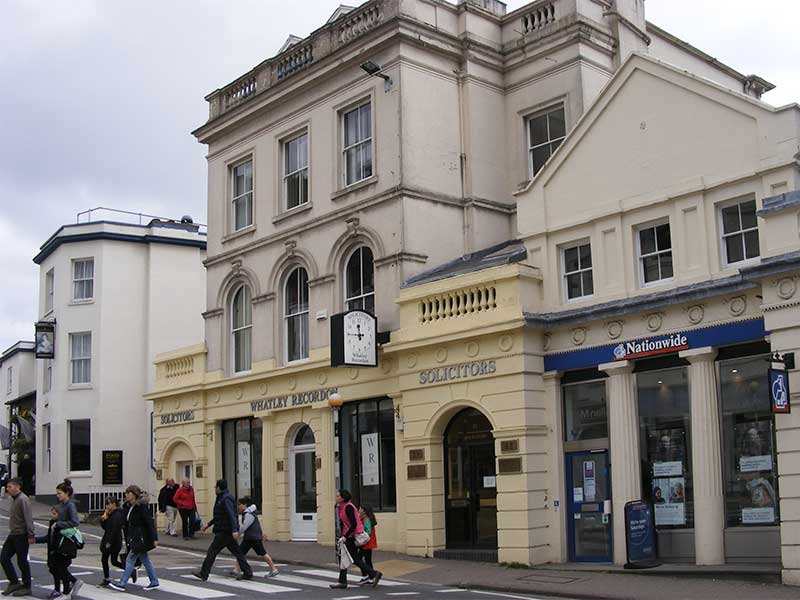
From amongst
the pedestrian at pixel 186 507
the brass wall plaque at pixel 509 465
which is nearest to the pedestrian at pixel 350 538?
the brass wall plaque at pixel 509 465

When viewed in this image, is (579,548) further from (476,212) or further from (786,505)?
(476,212)

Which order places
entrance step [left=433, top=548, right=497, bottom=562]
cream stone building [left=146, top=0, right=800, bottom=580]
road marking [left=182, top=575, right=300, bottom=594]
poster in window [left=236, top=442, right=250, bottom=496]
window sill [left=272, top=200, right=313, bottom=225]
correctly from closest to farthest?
1. road marking [left=182, top=575, right=300, bottom=594]
2. cream stone building [left=146, top=0, right=800, bottom=580]
3. entrance step [left=433, top=548, right=497, bottom=562]
4. window sill [left=272, top=200, right=313, bottom=225]
5. poster in window [left=236, top=442, right=250, bottom=496]

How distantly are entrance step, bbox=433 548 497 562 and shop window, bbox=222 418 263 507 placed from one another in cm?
756

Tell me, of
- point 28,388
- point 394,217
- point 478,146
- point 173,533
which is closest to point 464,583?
point 394,217

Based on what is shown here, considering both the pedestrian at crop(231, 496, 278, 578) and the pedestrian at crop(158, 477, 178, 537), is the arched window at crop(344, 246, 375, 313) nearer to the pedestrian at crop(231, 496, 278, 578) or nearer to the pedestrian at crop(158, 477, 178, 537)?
the pedestrian at crop(231, 496, 278, 578)

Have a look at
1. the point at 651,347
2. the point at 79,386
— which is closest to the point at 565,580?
the point at 651,347

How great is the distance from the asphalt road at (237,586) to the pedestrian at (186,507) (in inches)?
240

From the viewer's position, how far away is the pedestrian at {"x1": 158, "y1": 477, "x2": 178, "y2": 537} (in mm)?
28984

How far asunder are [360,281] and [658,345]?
874cm

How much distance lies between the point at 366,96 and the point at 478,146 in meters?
2.97

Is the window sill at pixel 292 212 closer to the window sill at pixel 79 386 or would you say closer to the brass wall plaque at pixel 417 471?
the brass wall plaque at pixel 417 471

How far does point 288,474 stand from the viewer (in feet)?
89.0

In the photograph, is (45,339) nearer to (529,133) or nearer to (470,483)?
(529,133)

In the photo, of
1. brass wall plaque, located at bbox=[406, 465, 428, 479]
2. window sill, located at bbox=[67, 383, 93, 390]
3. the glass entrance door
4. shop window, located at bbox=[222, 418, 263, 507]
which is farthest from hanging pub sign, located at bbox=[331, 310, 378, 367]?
window sill, located at bbox=[67, 383, 93, 390]
